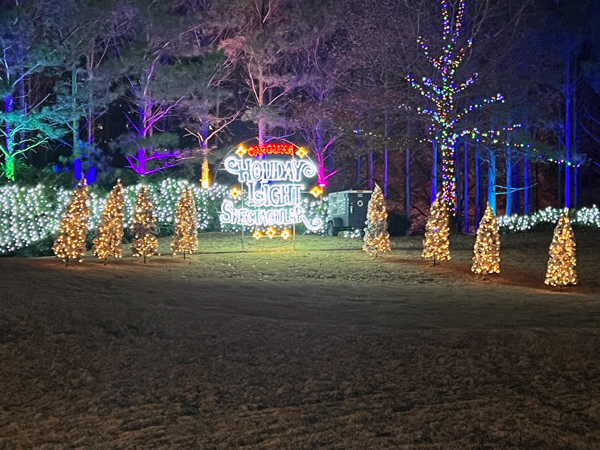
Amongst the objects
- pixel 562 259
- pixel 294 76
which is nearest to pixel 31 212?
pixel 294 76

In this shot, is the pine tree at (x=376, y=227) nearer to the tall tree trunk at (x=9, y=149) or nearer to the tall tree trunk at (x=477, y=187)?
the tall tree trunk at (x=9, y=149)

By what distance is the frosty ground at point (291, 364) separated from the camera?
4.67 meters

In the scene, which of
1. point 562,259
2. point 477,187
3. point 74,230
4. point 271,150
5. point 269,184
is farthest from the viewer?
point 477,187

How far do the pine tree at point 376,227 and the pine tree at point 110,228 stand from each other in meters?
6.12

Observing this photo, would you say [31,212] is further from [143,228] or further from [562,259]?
[562,259]

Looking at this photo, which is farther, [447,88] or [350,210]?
[350,210]

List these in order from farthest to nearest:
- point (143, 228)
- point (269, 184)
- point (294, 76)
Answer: point (294, 76) < point (269, 184) < point (143, 228)

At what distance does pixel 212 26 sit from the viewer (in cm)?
2798

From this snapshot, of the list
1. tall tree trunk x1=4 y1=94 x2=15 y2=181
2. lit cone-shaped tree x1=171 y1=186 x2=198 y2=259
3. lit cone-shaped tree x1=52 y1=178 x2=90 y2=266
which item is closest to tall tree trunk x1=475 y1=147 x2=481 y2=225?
lit cone-shaped tree x1=171 y1=186 x2=198 y2=259

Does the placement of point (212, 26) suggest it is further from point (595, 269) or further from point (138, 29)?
point (595, 269)

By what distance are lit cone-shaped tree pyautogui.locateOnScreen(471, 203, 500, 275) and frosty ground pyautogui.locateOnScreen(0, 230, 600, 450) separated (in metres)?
1.53

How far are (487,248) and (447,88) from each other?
997 cm

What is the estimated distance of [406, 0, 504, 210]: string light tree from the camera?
22047 millimetres

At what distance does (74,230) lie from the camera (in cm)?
1389
